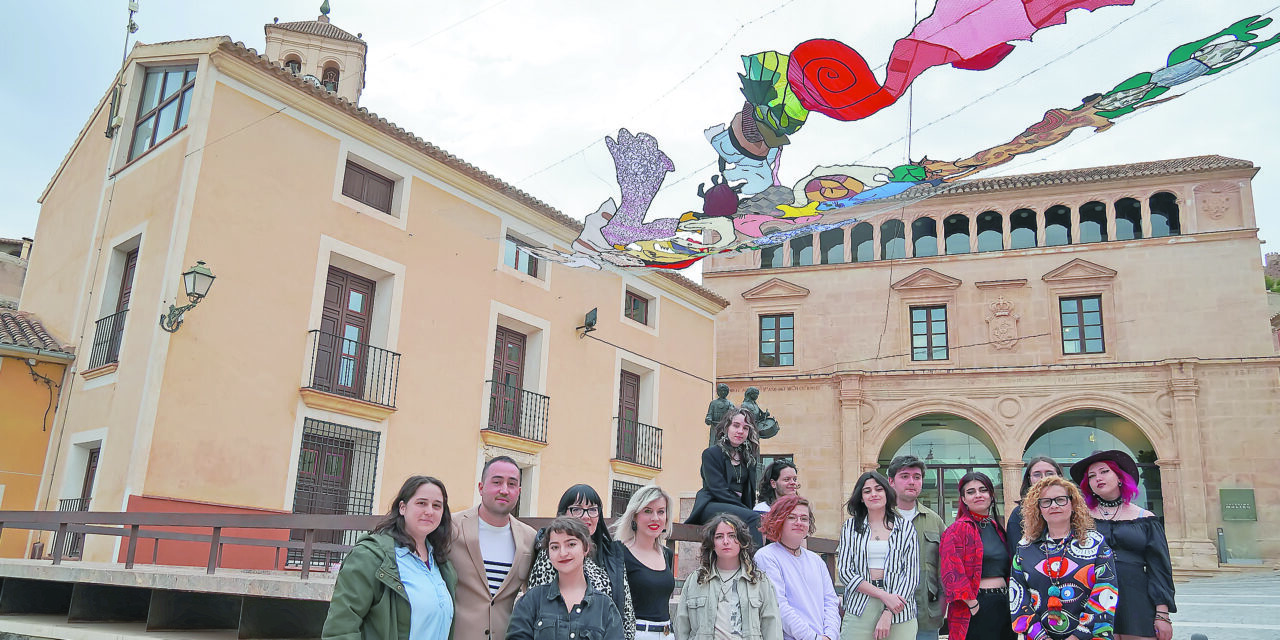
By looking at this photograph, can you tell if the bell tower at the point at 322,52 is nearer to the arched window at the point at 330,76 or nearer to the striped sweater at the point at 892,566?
the arched window at the point at 330,76

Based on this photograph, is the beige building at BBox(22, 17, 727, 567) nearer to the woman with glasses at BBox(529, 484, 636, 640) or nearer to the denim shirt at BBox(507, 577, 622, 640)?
the woman with glasses at BBox(529, 484, 636, 640)

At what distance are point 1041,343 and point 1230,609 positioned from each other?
11022mm

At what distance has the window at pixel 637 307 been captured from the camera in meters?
17.2

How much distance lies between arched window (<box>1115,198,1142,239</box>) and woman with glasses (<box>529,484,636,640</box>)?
65.5 feet

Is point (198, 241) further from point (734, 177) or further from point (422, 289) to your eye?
point (734, 177)

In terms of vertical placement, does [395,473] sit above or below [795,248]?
below

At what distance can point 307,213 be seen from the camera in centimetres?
1177

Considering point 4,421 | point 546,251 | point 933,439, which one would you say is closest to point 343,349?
point 4,421

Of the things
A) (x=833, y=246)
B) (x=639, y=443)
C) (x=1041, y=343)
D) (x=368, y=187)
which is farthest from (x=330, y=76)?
(x=1041, y=343)

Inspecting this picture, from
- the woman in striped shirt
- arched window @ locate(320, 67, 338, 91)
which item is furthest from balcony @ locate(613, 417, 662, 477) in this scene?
the woman in striped shirt

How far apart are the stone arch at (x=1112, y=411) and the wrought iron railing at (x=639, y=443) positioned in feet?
27.2

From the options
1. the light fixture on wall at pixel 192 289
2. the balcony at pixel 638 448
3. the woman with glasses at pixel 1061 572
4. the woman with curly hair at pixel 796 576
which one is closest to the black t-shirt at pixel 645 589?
the woman with curly hair at pixel 796 576

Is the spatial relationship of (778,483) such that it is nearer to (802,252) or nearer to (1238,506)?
(1238,506)

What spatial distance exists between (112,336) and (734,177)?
894 centimetres
